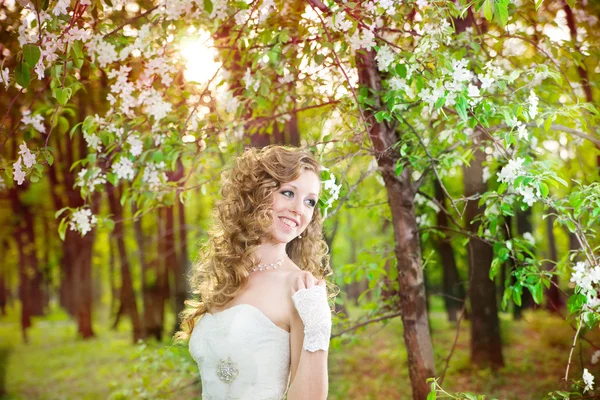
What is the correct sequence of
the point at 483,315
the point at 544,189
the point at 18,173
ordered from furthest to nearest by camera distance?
the point at 483,315 < the point at 18,173 < the point at 544,189

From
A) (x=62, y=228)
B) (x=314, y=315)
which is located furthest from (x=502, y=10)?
(x=62, y=228)

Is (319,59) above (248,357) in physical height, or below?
above

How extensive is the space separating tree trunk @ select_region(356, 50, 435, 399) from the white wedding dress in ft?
3.97

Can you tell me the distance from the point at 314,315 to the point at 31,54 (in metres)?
1.59

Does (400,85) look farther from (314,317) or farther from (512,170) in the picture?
(314,317)

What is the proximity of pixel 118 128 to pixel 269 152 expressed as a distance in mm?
1122

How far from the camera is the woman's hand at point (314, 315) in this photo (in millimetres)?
2240

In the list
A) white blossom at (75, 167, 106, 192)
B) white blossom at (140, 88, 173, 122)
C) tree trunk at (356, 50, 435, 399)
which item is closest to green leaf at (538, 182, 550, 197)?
tree trunk at (356, 50, 435, 399)

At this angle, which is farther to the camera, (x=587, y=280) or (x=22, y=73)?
(x=587, y=280)

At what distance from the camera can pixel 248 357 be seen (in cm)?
243

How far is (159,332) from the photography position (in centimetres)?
1248

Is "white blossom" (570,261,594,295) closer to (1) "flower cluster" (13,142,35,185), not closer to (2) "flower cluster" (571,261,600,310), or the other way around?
(2) "flower cluster" (571,261,600,310)

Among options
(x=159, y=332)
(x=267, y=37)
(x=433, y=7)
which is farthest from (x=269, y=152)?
(x=159, y=332)

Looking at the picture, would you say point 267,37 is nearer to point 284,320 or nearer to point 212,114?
point 212,114
